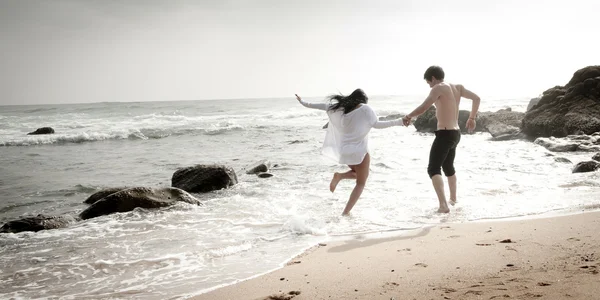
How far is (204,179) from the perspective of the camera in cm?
849

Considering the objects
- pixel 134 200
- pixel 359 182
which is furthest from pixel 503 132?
pixel 134 200

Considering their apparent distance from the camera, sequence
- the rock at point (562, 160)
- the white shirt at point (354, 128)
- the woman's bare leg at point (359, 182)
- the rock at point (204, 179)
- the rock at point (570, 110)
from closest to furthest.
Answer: the white shirt at point (354, 128)
the woman's bare leg at point (359, 182)
the rock at point (204, 179)
the rock at point (562, 160)
the rock at point (570, 110)

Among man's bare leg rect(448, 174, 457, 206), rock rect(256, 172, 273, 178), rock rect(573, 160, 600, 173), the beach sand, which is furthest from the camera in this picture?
rock rect(256, 172, 273, 178)

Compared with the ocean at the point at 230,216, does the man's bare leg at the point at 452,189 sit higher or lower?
higher

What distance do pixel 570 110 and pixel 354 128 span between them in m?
12.1

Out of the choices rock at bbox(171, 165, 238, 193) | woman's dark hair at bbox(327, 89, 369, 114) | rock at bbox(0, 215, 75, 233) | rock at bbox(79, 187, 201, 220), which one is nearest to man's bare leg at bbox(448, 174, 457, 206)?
woman's dark hair at bbox(327, 89, 369, 114)

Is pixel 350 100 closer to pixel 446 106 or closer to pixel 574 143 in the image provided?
pixel 446 106

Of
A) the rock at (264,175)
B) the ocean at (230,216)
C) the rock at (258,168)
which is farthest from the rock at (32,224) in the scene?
the rock at (258,168)

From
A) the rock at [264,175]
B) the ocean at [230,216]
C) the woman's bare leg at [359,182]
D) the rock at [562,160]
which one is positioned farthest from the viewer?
the rock at [264,175]

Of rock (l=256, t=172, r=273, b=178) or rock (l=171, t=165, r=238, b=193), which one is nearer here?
rock (l=171, t=165, r=238, b=193)

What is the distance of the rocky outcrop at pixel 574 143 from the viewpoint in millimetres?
11039

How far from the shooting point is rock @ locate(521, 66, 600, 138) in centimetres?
1331

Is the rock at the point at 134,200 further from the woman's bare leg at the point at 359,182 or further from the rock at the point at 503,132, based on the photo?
the rock at the point at 503,132

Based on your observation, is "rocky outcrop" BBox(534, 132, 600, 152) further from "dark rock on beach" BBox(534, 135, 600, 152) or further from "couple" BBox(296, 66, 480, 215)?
"couple" BBox(296, 66, 480, 215)
